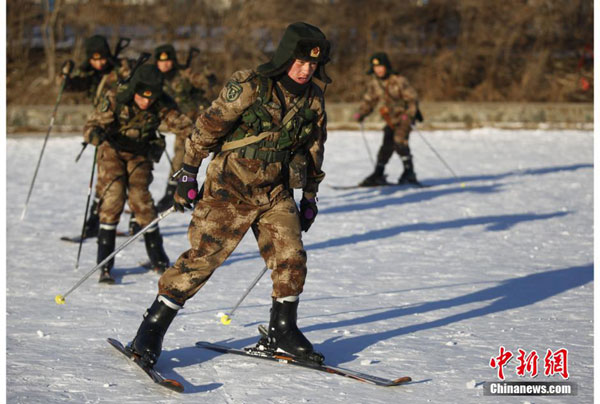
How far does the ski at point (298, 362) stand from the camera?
17.3ft

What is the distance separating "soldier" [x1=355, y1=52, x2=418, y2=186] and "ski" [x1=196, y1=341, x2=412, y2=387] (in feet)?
28.0

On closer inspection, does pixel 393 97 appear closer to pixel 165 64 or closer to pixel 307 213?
pixel 165 64

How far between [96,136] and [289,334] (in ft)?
10.4

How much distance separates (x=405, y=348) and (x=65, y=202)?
25.0 feet

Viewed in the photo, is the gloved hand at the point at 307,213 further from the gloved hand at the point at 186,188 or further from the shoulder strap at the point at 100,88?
the shoulder strap at the point at 100,88

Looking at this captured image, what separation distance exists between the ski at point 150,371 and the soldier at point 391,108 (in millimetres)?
8671

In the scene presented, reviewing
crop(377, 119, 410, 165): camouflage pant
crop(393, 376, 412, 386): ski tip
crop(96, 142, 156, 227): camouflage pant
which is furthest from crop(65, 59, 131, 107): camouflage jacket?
crop(393, 376, 412, 386): ski tip

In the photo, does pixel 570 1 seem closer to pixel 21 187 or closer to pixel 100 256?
pixel 21 187

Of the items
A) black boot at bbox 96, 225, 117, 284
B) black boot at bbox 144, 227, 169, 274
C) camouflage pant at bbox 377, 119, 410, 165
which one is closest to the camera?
black boot at bbox 96, 225, 117, 284

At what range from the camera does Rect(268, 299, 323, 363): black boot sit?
18.2 ft

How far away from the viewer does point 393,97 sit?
14.2 m

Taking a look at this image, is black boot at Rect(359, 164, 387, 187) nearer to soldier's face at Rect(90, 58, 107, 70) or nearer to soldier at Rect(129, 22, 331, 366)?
soldier's face at Rect(90, 58, 107, 70)

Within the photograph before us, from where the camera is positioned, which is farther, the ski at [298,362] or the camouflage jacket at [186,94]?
the camouflage jacket at [186,94]

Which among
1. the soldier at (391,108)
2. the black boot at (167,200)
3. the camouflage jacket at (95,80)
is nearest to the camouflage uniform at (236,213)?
the camouflage jacket at (95,80)
